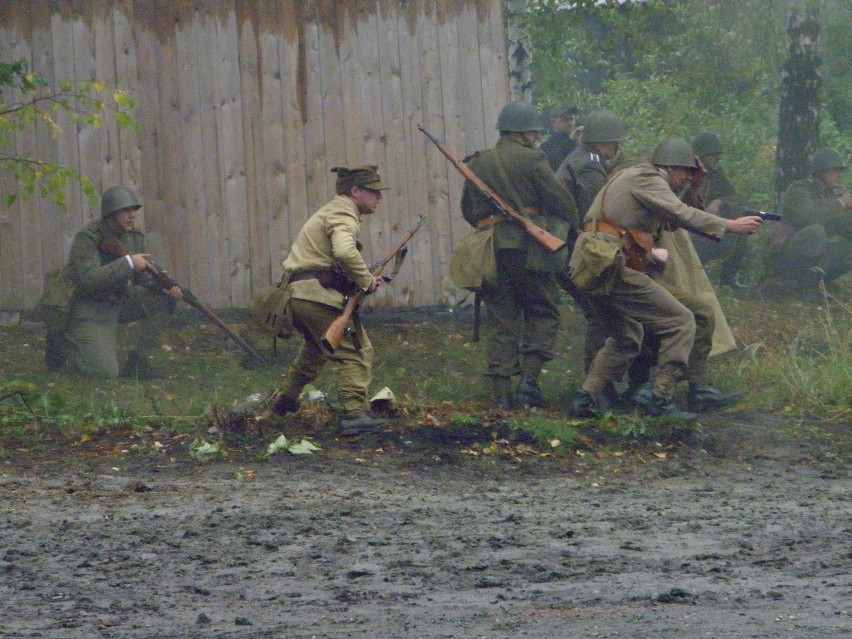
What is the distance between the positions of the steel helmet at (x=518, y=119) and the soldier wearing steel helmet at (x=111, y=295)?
3046 mm

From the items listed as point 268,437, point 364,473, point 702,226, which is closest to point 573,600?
point 364,473

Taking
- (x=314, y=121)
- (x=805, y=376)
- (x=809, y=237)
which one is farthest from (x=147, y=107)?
(x=809, y=237)

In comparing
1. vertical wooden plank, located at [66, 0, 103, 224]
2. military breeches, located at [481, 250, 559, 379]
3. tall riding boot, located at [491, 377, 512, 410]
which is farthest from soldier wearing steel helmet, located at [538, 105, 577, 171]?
vertical wooden plank, located at [66, 0, 103, 224]

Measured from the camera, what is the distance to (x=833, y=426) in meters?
8.48

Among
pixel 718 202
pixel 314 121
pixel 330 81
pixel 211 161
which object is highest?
pixel 330 81

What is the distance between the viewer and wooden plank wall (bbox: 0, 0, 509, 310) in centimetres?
1137

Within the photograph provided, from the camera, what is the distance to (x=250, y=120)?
11.5 meters

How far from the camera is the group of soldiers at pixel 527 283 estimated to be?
26.8 feet

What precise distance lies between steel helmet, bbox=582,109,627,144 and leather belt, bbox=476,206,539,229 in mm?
784

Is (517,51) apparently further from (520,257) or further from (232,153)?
(520,257)

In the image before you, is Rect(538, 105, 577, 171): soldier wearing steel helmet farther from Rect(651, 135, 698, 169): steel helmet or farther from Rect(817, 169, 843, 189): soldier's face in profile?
Rect(651, 135, 698, 169): steel helmet

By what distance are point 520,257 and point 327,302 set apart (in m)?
1.92

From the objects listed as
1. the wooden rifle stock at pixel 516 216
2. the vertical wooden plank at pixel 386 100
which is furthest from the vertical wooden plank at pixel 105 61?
the wooden rifle stock at pixel 516 216

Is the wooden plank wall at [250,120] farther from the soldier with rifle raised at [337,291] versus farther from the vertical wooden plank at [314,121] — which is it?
the soldier with rifle raised at [337,291]
